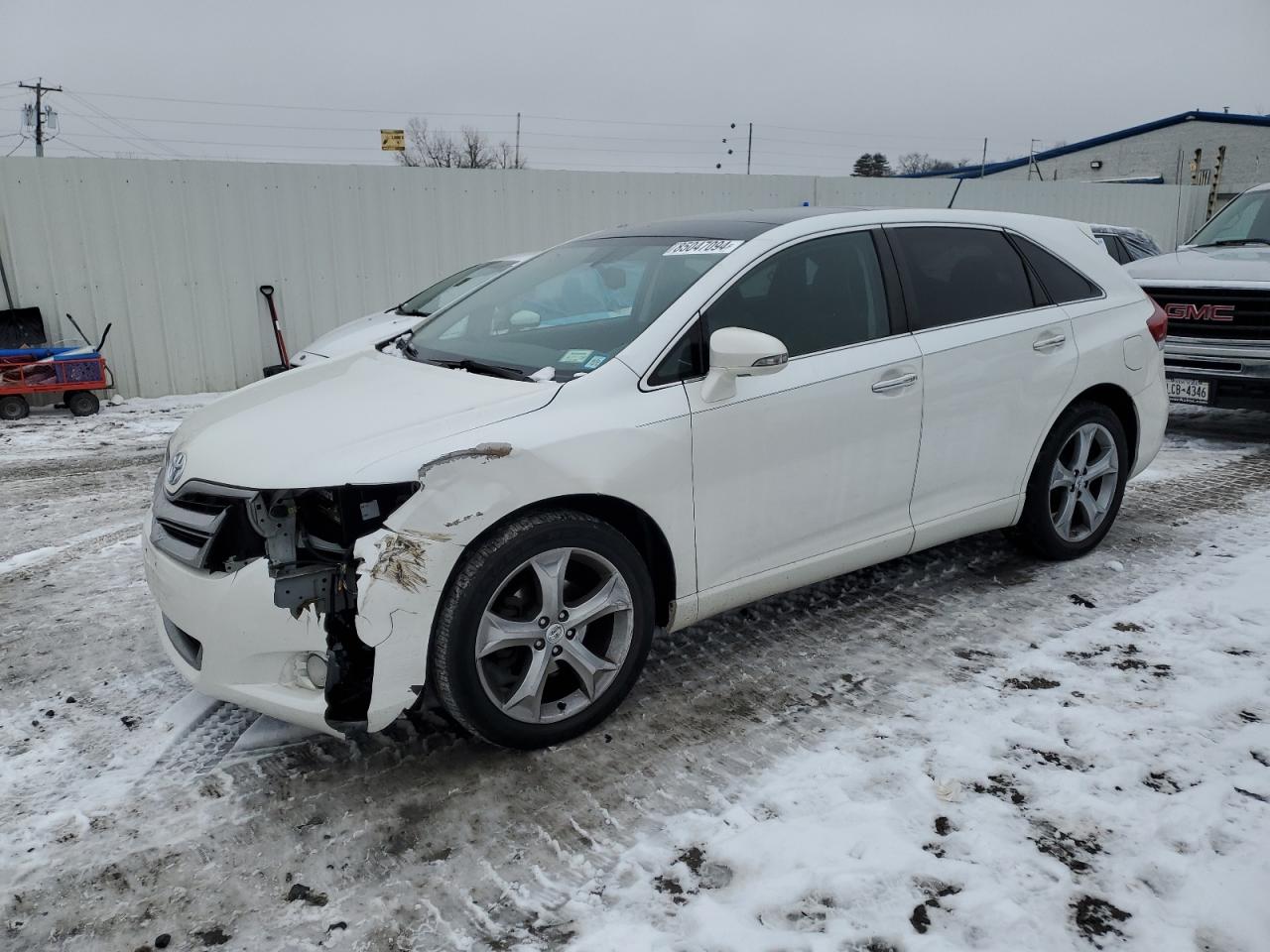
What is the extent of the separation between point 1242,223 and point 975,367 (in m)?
6.10

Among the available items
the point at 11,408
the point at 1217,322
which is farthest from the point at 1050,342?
the point at 11,408

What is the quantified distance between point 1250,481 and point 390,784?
5871mm

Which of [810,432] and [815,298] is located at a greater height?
[815,298]

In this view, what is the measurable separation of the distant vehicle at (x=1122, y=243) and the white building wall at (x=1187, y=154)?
82.1ft

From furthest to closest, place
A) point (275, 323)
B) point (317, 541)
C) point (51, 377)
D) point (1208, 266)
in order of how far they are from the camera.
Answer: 1. point (275, 323)
2. point (51, 377)
3. point (1208, 266)
4. point (317, 541)

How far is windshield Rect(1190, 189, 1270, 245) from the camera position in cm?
805

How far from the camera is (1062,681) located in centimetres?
339

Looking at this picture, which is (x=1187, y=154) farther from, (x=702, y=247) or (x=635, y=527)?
(x=635, y=527)

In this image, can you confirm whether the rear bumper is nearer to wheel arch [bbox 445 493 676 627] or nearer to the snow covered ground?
the snow covered ground

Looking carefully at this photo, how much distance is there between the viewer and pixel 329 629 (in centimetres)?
267

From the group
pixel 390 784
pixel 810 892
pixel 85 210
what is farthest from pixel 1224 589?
pixel 85 210

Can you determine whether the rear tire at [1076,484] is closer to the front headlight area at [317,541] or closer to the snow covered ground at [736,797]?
the snow covered ground at [736,797]

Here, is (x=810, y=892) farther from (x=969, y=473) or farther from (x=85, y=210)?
(x=85, y=210)

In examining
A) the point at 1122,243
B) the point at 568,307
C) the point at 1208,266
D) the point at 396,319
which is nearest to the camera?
the point at 568,307
